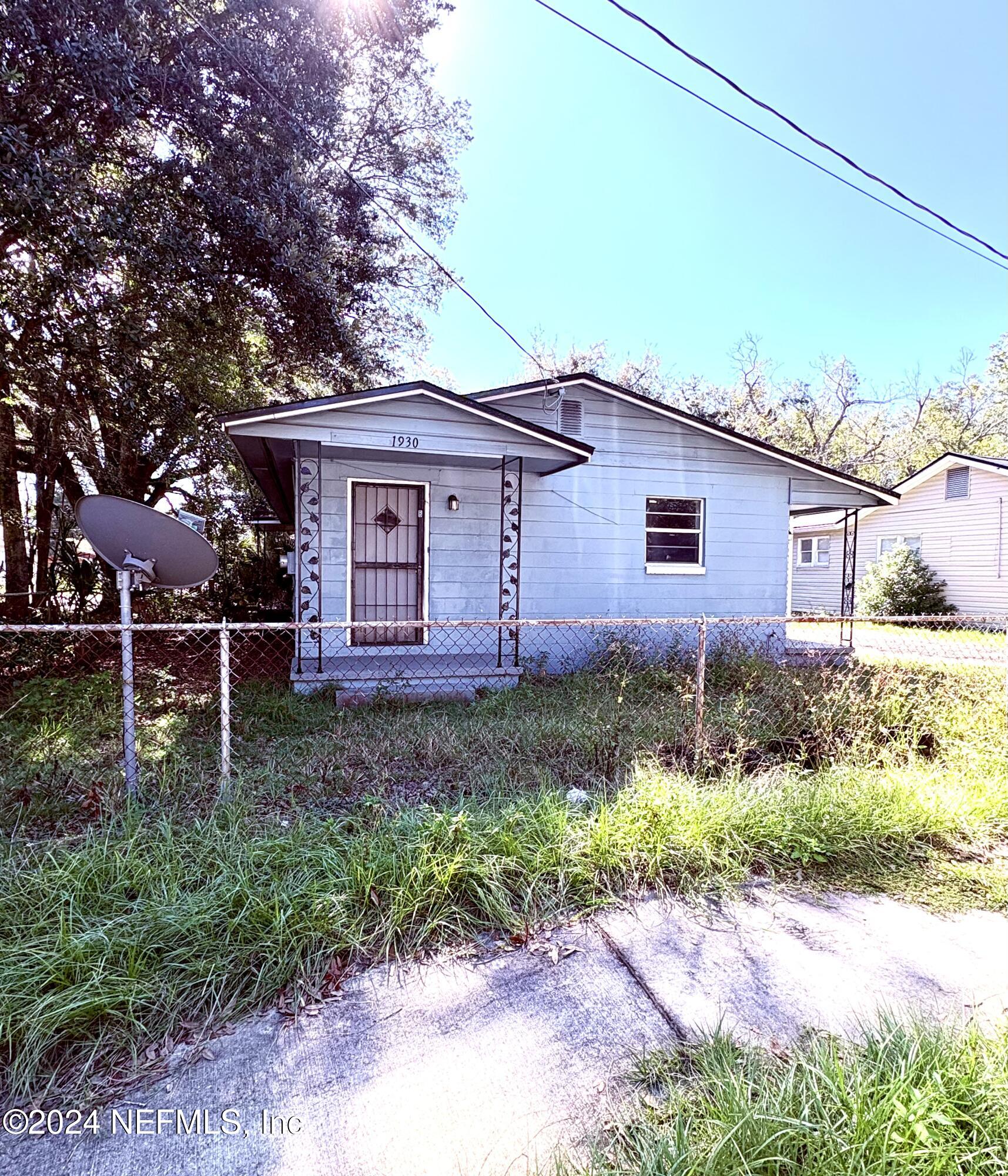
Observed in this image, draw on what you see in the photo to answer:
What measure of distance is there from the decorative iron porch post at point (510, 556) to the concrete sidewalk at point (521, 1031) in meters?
5.19

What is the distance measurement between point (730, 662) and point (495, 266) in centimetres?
1271

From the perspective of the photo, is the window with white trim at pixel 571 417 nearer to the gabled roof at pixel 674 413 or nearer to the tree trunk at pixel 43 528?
the gabled roof at pixel 674 413

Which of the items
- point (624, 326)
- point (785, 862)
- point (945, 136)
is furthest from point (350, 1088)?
point (624, 326)

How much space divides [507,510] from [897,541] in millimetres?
14541

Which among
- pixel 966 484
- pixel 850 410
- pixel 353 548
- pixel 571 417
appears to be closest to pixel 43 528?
pixel 353 548

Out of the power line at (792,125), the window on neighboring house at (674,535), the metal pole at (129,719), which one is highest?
the power line at (792,125)

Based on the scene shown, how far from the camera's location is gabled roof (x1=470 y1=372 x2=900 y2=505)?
334 inches

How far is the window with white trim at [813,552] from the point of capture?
63.8 feet

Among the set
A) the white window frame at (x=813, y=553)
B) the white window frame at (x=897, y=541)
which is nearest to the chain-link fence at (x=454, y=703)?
the white window frame at (x=897, y=541)

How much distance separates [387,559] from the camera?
7.93m

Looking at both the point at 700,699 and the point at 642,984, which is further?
the point at 700,699

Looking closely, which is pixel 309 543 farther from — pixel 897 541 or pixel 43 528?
pixel 897 541

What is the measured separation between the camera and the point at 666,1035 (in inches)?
74.5

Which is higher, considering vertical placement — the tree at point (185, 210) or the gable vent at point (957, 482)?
the tree at point (185, 210)
